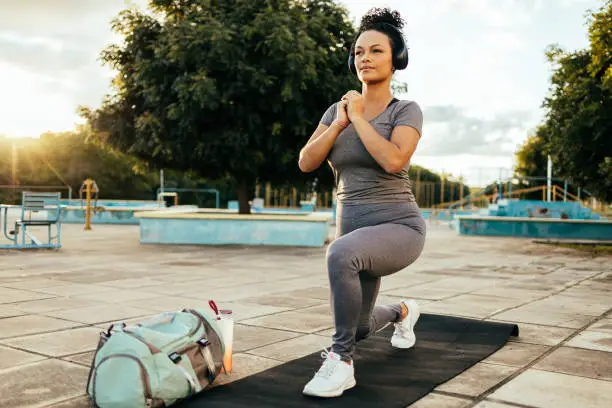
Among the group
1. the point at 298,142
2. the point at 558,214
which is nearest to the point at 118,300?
the point at 298,142

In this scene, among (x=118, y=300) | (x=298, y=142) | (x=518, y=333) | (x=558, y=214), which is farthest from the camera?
(x=558, y=214)

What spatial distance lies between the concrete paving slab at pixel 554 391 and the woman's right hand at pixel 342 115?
1649mm

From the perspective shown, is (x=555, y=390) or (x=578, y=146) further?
(x=578, y=146)

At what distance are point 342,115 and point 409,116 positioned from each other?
37cm

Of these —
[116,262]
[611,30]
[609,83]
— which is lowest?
[116,262]

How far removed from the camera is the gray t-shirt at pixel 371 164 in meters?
3.61

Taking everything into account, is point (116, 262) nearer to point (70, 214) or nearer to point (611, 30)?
point (611, 30)

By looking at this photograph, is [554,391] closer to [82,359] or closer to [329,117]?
[329,117]

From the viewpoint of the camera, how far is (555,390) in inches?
141

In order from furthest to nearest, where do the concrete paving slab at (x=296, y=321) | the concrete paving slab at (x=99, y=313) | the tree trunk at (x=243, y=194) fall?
the tree trunk at (x=243, y=194) < the concrete paving slab at (x=99, y=313) < the concrete paving slab at (x=296, y=321)

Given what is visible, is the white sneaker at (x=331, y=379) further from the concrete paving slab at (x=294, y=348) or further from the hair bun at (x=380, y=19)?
the hair bun at (x=380, y=19)

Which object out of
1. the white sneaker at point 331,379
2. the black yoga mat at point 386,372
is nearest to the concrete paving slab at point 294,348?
the black yoga mat at point 386,372

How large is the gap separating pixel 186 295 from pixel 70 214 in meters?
20.2

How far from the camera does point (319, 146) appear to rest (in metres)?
3.61
